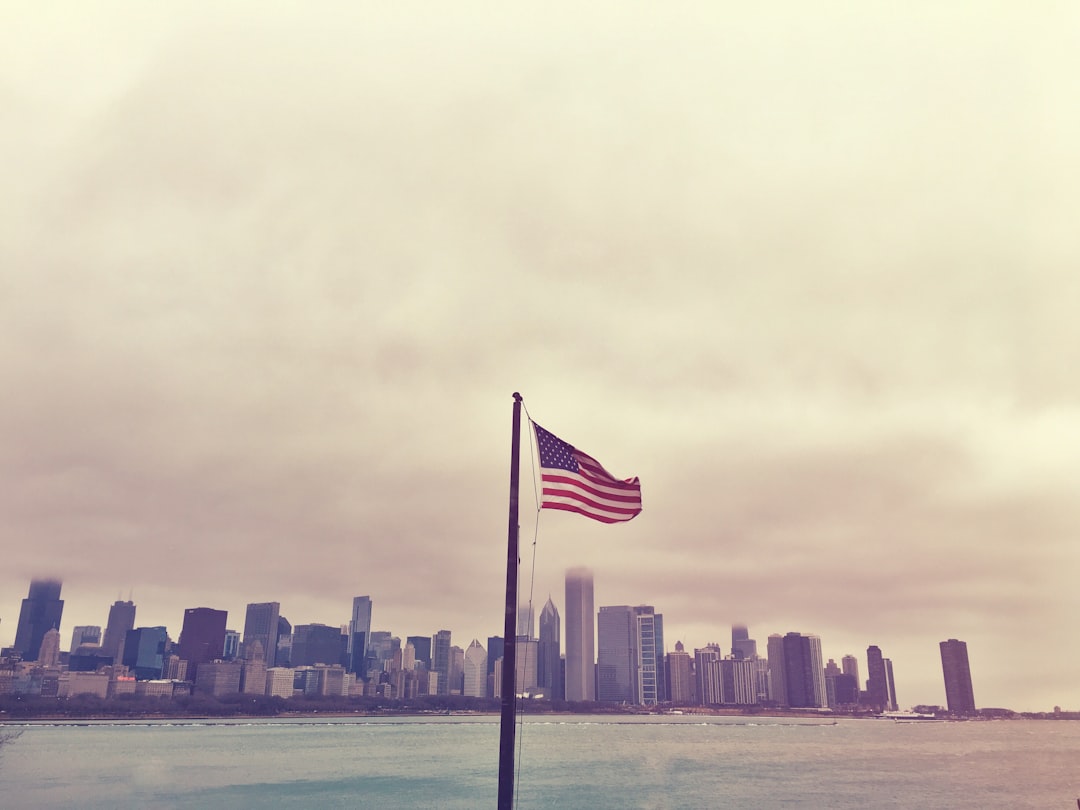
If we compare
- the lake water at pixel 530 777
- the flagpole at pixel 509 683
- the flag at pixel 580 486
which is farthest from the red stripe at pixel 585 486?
the lake water at pixel 530 777

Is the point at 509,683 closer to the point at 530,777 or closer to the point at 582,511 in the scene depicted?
the point at 582,511

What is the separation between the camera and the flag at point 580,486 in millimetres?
16516

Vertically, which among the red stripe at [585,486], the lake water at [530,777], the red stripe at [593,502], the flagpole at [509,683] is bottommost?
the lake water at [530,777]

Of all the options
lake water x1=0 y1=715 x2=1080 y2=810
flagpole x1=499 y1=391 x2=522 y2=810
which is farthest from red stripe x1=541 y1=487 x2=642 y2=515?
lake water x1=0 y1=715 x2=1080 y2=810

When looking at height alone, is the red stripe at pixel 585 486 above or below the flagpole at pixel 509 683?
above

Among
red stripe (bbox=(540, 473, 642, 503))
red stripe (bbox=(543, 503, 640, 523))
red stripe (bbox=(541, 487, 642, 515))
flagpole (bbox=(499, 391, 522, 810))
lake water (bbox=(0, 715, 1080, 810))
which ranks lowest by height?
lake water (bbox=(0, 715, 1080, 810))

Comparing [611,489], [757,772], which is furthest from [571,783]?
[611,489]

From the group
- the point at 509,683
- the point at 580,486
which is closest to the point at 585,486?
the point at 580,486

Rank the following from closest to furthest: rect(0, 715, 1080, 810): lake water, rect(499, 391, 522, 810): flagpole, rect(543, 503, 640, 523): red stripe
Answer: rect(499, 391, 522, 810): flagpole → rect(543, 503, 640, 523): red stripe → rect(0, 715, 1080, 810): lake water

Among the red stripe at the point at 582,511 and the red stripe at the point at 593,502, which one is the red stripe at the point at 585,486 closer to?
the red stripe at the point at 593,502

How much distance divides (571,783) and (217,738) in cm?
13488

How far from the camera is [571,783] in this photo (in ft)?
318

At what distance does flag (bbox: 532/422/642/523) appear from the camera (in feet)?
54.2

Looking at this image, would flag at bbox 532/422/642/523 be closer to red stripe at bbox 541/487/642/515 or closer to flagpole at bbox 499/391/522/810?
red stripe at bbox 541/487/642/515
